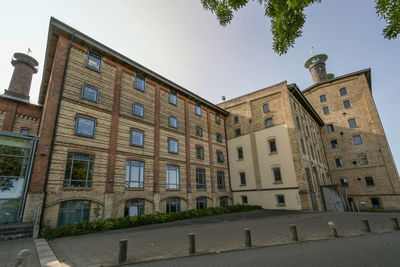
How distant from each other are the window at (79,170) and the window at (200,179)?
10851mm

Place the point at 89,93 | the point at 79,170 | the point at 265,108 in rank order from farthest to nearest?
1. the point at 265,108
2. the point at 89,93
3. the point at 79,170

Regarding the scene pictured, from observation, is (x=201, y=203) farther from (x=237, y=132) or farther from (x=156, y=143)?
(x=237, y=132)

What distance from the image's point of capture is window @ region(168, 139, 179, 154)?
62.5 ft

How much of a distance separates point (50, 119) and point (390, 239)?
1851cm

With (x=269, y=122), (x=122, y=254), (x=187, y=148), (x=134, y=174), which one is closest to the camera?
(x=122, y=254)

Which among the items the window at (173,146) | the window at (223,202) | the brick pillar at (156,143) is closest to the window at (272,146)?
the window at (223,202)

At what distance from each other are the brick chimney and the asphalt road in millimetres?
29775

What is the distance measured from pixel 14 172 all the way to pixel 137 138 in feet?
26.0

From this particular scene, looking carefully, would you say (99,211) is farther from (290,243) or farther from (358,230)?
(358,230)

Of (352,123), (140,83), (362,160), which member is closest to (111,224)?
(140,83)

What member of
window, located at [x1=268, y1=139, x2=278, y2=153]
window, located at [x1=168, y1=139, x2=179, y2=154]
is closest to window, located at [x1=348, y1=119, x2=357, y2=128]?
window, located at [x1=268, y1=139, x2=278, y2=153]

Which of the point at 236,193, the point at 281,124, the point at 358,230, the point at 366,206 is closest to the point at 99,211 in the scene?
the point at 358,230

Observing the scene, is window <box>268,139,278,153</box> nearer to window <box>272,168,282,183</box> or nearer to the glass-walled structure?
window <box>272,168,282,183</box>

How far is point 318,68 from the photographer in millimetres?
39688
